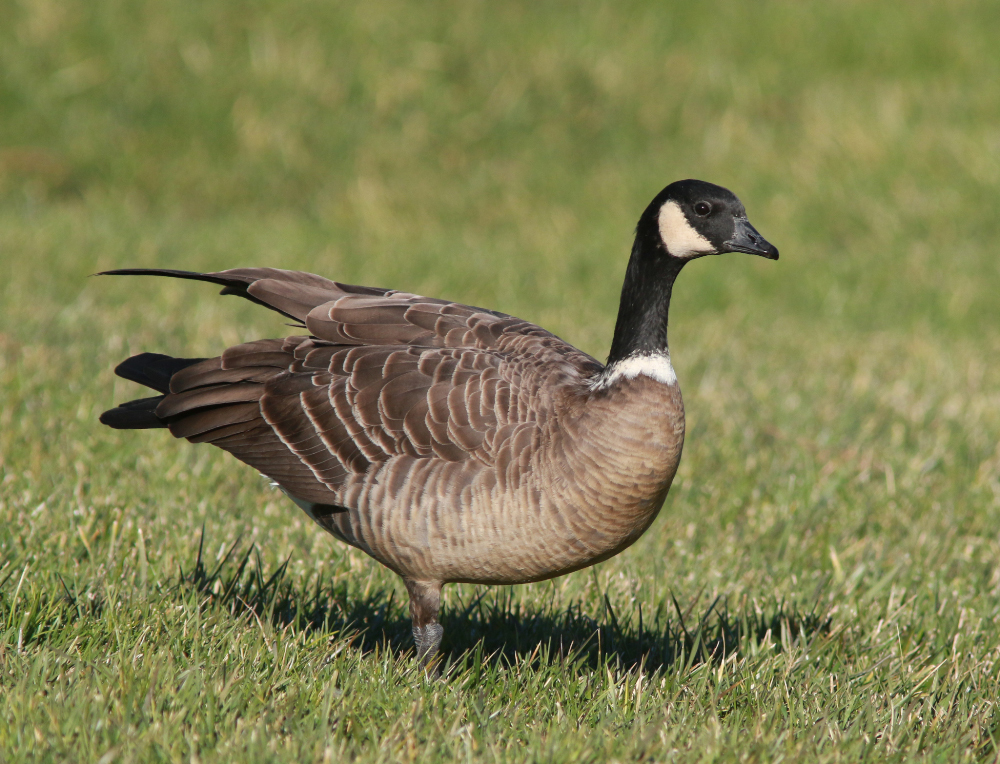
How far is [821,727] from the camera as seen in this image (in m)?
3.57

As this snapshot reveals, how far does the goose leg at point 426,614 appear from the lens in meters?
4.25

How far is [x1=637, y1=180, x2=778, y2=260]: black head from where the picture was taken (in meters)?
4.20

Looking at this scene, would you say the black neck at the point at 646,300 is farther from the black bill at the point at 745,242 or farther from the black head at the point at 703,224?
the black bill at the point at 745,242

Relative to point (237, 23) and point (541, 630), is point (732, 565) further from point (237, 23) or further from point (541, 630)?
point (237, 23)

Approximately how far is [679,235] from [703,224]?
101mm

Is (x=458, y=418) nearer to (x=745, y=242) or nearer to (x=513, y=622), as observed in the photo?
(x=513, y=622)

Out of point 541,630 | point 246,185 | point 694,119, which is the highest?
point 694,119

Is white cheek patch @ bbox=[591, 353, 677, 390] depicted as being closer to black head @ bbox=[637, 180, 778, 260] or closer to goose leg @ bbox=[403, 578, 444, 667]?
A: black head @ bbox=[637, 180, 778, 260]

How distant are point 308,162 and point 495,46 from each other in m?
3.64

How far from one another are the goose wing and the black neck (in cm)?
26

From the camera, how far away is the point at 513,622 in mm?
4746

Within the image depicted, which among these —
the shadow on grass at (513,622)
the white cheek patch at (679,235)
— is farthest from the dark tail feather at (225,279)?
the white cheek patch at (679,235)

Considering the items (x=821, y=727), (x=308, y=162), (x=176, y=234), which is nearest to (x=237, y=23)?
(x=308, y=162)

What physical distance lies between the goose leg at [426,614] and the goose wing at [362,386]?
49cm
